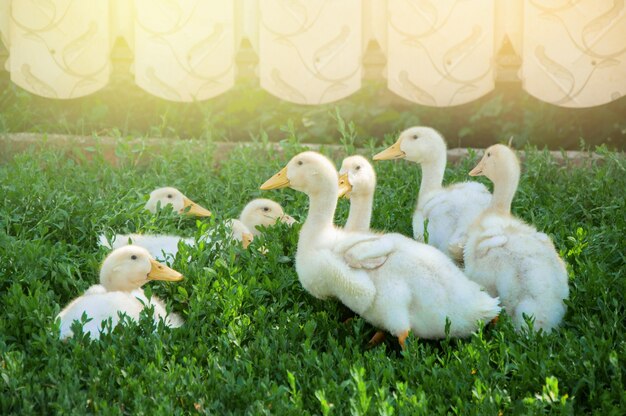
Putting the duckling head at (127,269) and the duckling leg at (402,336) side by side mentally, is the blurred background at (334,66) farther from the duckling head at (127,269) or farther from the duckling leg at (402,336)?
the duckling leg at (402,336)

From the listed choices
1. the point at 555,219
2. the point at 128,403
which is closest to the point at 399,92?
the point at 555,219

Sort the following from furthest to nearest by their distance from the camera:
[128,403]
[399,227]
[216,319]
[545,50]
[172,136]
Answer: [172,136] < [545,50] < [399,227] < [216,319] < [128,403]

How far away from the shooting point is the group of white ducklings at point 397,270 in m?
4.64

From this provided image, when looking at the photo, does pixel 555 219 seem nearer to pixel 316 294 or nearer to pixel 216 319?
pixel 316 294

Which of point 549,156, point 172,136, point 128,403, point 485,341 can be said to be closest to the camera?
point 128,403

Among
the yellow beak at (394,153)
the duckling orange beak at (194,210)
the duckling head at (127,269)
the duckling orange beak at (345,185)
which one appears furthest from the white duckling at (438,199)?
the duckling head at (127,269)

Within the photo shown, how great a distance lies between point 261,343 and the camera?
4.48 metres

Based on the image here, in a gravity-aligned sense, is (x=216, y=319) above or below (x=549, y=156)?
above

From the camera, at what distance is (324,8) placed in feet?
29.0

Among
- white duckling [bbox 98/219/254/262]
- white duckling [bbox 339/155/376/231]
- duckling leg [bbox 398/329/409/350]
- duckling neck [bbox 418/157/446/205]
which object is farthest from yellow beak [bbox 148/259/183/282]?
duckling neck [bbox 418/157/446/205]

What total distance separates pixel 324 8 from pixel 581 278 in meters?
4.28

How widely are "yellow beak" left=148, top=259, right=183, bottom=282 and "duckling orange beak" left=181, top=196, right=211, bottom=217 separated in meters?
1.49

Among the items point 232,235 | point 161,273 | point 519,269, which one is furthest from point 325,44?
point 519,269

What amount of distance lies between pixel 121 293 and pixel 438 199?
1.89 m
